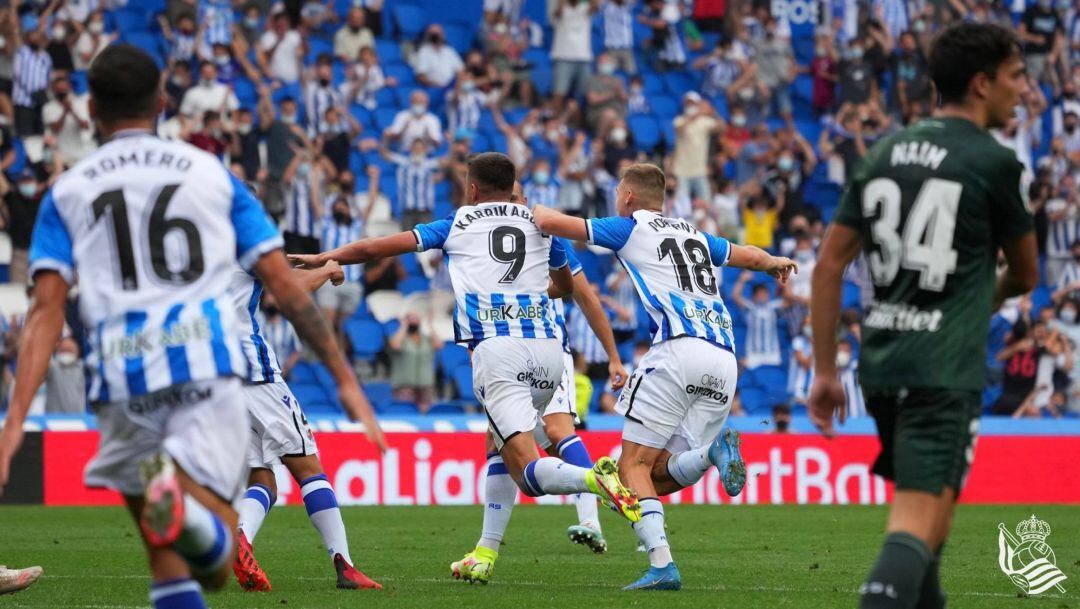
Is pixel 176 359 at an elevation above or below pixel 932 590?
above

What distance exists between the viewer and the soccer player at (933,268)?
5.29 metres

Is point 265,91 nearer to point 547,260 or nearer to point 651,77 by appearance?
point 651,77

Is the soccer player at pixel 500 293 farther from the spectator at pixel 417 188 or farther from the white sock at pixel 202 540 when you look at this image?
the spectator at pixel 417 188

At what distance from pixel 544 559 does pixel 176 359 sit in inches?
264

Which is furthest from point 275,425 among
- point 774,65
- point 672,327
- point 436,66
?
point 774,65

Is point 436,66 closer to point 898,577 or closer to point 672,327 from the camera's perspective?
point 672,327

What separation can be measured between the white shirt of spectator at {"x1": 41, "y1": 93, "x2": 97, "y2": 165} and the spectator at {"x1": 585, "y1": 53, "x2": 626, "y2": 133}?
812 cm

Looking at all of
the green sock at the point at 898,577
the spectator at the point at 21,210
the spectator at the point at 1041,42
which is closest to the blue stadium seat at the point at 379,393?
the spectator at the point at 21,210

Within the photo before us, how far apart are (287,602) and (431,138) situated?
16342 millimetres

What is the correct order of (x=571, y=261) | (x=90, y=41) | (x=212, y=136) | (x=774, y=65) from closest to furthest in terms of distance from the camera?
1. (x=571, y=261)
2. (x=212, y=136)
3. (x=90, y=41)
4. (x=774, y=65)

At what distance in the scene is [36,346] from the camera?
17.7ft

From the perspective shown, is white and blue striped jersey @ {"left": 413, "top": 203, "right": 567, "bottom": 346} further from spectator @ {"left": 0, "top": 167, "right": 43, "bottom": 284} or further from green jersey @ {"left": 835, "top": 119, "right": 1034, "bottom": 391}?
spectator @ {"left": 0, "top": 167, "right": 43, "bottom": 284}

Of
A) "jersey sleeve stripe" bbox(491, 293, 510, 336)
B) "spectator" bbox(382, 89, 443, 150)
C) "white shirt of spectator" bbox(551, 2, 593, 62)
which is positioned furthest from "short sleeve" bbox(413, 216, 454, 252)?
"white shirt of spectator" bbox(551, 2, 593, 62)

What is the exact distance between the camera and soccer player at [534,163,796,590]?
9.63 meters
